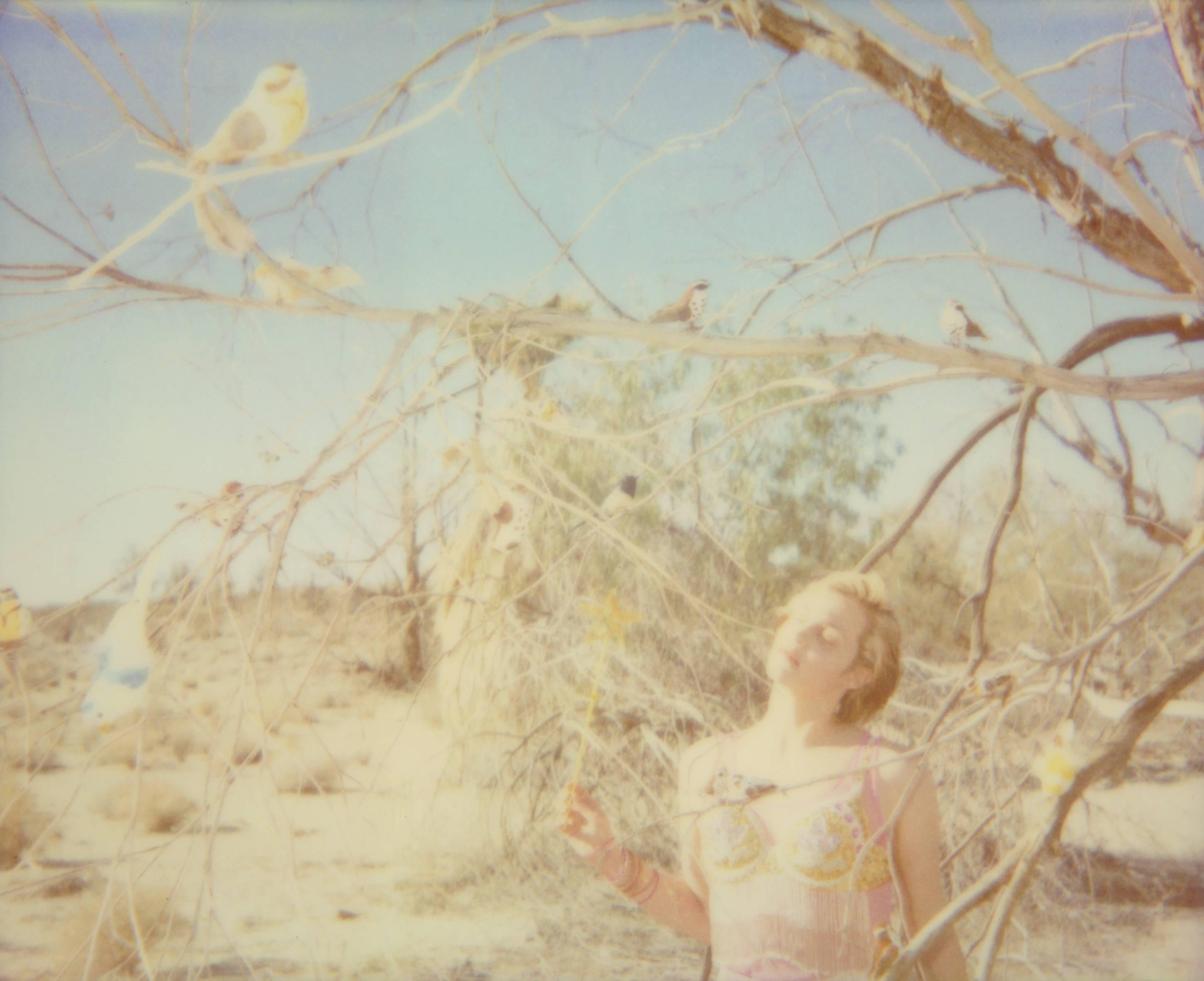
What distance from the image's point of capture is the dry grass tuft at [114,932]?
115 cm

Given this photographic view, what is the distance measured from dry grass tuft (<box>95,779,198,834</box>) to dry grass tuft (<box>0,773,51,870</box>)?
0.08 metres

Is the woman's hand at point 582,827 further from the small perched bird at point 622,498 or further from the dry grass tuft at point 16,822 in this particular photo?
the dry grass tuft at point 16,822

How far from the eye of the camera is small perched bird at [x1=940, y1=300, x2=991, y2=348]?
4.17ft

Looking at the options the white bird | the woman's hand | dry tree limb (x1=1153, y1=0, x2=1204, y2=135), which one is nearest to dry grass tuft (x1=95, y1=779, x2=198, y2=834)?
the white bird

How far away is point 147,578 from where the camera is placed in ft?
3.87

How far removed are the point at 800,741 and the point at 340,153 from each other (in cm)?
87

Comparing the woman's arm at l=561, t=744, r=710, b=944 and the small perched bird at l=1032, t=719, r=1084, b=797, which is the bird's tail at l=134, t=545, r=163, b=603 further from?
the small perched bird at l=1032, t=719, r=1084, b=797

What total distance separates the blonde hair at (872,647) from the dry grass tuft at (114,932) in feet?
3.06

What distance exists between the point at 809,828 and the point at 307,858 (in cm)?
71

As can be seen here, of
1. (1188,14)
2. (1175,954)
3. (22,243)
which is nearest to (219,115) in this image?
(22,243)

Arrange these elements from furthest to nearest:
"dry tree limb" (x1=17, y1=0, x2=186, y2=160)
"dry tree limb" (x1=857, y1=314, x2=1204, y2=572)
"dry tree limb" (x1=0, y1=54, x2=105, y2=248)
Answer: "dry tree limb" (x1=857, y1=314, x2=1204, y2=572) → "dry tree limb" (x1=0, y1=54, x2=105, y2=248) → "dry tree limb" (x1=17, y1=0, x2=186, y2=160)

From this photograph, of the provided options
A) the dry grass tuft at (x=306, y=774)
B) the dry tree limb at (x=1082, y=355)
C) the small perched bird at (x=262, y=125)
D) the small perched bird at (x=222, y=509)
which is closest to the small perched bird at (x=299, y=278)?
the small perched bird at (x=262, y=125)

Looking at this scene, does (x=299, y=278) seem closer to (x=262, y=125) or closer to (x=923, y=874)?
(x=262, y=125)

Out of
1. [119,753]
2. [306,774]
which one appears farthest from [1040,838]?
[119,753]
